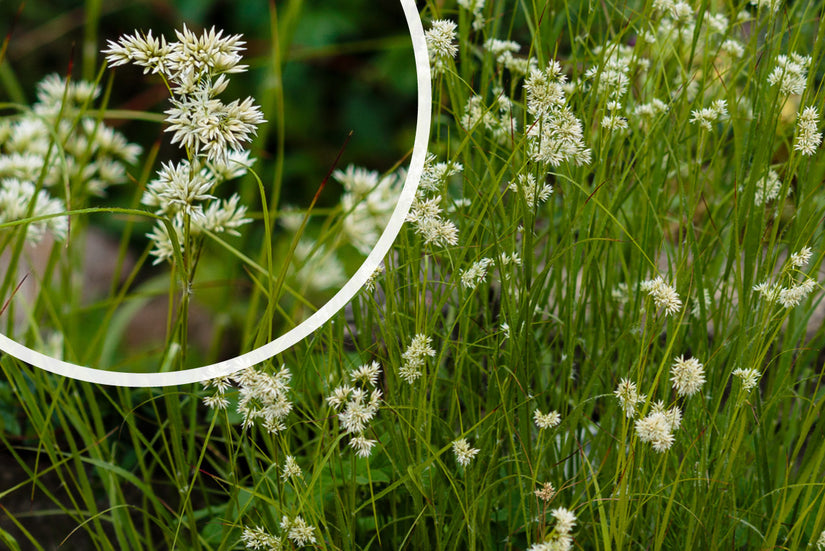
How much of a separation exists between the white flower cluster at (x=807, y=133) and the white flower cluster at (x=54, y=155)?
88 cm

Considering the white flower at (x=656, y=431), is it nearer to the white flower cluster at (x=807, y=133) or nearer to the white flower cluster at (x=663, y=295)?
the white flower cluster at (x=663, y=295)

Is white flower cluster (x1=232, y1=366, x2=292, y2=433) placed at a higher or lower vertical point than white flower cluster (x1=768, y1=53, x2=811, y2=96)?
lower

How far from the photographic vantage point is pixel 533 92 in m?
0.59

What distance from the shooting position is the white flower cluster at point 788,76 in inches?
27.0

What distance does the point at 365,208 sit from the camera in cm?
88

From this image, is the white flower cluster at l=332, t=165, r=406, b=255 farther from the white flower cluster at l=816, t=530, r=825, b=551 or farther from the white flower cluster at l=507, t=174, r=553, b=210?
the white flower cluster at l=816, t=530, r=825, b=551

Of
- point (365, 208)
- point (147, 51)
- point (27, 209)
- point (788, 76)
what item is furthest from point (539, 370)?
point (27, 209)

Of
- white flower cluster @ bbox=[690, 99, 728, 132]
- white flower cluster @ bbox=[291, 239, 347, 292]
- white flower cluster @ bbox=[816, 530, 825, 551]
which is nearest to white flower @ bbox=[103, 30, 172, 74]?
white flower cluster @ bbox=[291, 239, 347, 292]

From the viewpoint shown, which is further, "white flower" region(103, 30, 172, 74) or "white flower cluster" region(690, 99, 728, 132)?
"white flower cluster" region(690, 99, 728, 132)

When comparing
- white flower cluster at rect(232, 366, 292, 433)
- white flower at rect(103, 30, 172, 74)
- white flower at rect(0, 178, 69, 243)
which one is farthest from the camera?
white flower at rect(0, 178, 69, 243)

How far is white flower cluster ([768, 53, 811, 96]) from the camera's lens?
0.68m

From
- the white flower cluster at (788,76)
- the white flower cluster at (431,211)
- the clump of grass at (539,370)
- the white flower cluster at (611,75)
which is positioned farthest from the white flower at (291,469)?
the white flower cluster at (788,76)

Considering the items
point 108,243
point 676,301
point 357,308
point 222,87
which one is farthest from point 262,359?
point 108,243

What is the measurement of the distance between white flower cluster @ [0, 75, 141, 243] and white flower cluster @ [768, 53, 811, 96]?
87cm
